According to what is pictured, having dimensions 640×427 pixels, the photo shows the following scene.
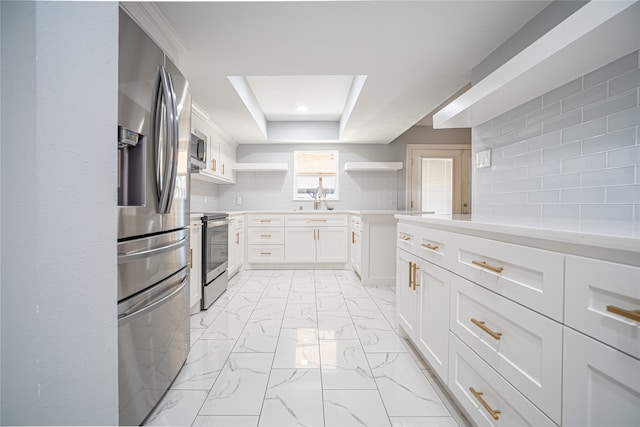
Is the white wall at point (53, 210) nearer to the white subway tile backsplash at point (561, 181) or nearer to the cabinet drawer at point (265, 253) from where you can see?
the white subway tile backsplash at point (561, 181)

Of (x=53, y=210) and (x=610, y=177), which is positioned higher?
(x=610, y=177)

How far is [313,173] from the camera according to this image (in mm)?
5066

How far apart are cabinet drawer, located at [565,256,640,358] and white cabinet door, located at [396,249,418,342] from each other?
105 cm

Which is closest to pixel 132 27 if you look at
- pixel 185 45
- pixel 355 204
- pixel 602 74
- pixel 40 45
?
pixel 40 45

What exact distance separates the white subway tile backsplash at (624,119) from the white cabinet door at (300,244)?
11.6 feet

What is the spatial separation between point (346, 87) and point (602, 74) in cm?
258

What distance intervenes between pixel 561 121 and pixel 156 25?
7.82 ft

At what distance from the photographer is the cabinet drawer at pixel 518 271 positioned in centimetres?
75

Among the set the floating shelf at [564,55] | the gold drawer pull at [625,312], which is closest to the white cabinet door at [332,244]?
the floating shelf at [564,55]

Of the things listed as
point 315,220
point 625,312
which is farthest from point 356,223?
point 625,312

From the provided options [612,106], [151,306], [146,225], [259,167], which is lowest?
[151,306]

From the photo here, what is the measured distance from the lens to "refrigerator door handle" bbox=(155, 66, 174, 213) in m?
1.28

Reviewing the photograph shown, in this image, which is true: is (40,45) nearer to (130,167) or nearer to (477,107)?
(130,167)

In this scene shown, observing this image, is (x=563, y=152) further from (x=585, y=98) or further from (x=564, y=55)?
(x=564, y=55)
